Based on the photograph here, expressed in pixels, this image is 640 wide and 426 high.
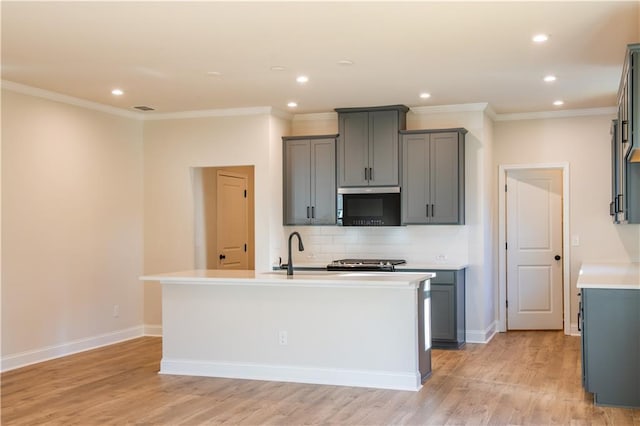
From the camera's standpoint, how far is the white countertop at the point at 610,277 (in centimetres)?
472

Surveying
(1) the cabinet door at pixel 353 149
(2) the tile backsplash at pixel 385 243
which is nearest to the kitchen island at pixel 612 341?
(2) the tile backsplash at pixel 385 243

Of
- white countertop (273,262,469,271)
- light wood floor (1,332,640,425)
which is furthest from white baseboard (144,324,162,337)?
white countertop (273,262,469,271)

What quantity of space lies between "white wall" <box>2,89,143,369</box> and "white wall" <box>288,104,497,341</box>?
1939 mm

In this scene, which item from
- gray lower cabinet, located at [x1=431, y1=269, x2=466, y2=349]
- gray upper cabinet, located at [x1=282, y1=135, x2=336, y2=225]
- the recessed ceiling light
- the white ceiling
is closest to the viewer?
the white ceiling

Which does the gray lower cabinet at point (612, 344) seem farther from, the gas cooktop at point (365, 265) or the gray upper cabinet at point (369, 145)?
the gray upper cabinet at point (369, 145)

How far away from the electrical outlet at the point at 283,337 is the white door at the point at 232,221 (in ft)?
10.2

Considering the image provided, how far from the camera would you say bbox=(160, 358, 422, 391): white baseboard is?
17.7 feet

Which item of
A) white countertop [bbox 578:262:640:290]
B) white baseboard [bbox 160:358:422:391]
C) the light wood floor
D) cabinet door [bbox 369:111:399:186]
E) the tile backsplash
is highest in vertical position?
cabinet door [bbox 369:111:399:186]

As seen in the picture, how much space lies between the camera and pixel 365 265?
7.34m

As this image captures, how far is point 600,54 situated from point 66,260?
541 cm

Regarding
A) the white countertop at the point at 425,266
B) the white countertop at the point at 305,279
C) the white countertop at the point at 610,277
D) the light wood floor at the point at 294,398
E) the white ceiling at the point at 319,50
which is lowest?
the light wood floor at the point at 294,398

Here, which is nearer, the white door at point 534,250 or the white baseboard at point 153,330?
the white baseboard at point 153,330

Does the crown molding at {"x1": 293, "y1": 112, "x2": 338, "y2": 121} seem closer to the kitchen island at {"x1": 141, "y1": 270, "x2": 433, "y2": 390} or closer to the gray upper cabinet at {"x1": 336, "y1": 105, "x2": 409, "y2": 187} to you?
the gray upper cabinet at {"x1": 336, "y1": 105, "x2": 409, "y2": 187}

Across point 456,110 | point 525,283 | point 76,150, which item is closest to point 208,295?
point 76,150
